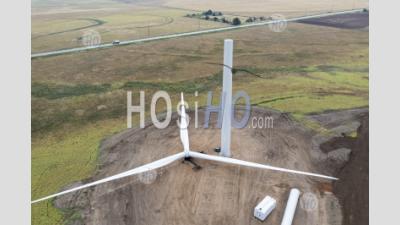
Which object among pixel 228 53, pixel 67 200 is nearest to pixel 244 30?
pixel 228 53

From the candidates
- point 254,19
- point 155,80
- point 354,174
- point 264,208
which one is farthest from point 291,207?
point 254,19

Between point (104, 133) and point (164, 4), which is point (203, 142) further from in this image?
point (164, 4)

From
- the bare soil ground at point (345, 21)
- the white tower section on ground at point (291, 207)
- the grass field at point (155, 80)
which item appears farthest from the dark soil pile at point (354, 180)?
the bare soil ground at point (345, 21)

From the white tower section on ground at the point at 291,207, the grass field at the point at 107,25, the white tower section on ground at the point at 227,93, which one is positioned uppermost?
the grass field at the point at 107,25

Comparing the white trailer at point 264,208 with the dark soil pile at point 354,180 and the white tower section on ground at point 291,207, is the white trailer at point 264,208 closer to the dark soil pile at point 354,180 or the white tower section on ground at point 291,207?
the white tower section on ground at point 291,207

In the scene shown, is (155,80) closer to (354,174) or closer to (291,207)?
(354,174)

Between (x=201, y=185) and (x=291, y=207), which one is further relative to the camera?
(x=201, y=185)

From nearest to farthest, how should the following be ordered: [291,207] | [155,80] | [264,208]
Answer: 1. [264,208]
2. [291,207]
3. [155,80]
